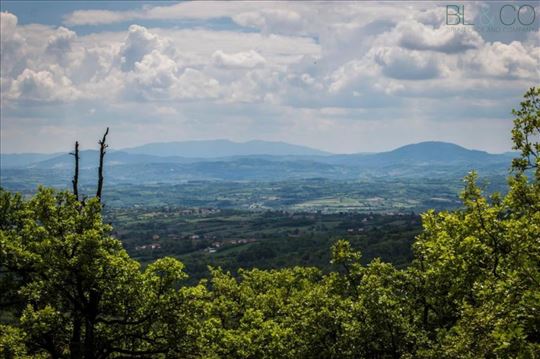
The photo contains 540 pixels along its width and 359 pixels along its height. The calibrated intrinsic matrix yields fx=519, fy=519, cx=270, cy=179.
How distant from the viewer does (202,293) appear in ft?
115

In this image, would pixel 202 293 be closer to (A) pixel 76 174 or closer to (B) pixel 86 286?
(B) pixel 86 286

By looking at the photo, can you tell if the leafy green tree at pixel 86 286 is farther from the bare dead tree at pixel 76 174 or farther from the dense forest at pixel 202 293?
the bare dead tree at pixel 76 174

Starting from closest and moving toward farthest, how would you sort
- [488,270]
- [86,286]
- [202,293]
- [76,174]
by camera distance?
[488,270]
[86,286]
[202,293]
[76,174]

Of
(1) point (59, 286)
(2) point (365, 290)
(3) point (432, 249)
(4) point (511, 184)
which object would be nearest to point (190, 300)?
(1) point (59, 286)

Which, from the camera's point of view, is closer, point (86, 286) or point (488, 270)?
point (488, 270)

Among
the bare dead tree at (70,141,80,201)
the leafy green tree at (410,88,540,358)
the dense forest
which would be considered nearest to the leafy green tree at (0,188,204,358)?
the dense forest

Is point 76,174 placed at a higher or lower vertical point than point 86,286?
higher

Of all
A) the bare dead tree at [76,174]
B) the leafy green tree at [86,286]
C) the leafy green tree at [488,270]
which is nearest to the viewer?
the leafy green tree at [488,270]

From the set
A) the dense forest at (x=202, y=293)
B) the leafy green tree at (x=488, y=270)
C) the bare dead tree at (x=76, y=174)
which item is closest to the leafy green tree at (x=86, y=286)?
the dense forest at (x=202, y=293)

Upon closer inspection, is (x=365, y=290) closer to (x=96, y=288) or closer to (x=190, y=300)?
(x=190, y=300)

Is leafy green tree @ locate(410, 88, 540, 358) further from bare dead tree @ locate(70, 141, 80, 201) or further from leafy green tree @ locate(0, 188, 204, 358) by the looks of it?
bare dead tree @ locate(70, 141, 80, 201)

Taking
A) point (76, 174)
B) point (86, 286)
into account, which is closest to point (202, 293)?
point (86, 286)

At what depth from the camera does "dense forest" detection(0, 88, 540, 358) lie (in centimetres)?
3078

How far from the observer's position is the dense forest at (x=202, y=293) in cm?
3078
